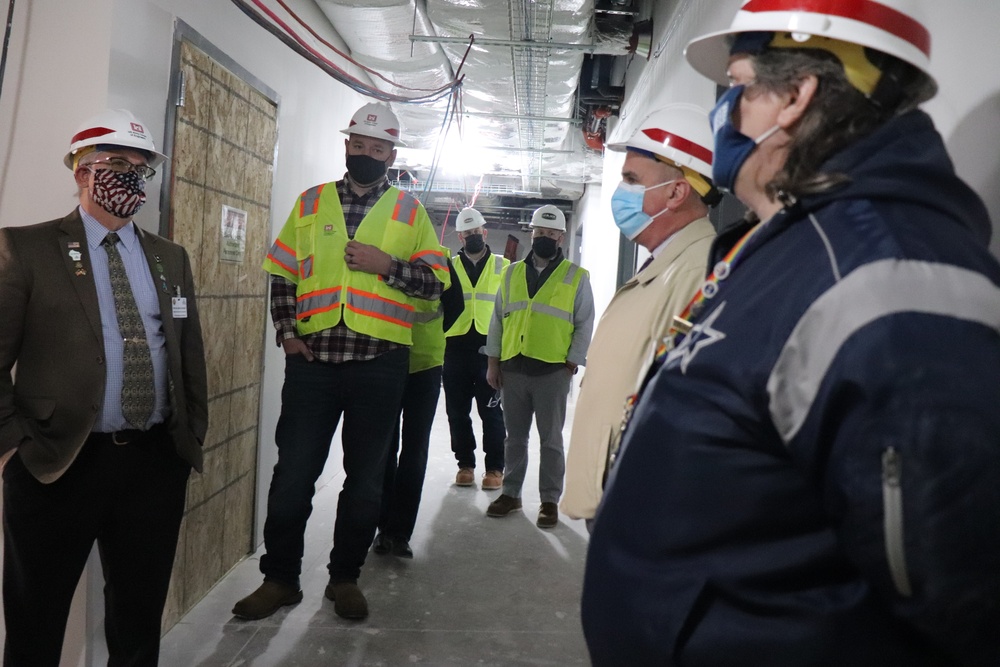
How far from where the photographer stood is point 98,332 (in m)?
1.79

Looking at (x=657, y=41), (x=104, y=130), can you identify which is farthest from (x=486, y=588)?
(x=657, y=41)

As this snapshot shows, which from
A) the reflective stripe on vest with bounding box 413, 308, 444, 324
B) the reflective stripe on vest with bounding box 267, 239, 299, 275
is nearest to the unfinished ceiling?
the reflective stripe on vest with bounding box 413, 308, 444, 324

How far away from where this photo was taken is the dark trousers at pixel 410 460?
11.0 feet

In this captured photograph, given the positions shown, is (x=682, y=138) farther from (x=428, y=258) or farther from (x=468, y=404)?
(x=468, y=404)

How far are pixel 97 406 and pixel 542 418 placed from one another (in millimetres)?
2486

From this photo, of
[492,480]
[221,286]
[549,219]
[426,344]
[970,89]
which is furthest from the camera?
[492,480]

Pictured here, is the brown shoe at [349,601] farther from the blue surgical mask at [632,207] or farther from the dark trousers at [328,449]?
the blue surgical mask at [632,207]

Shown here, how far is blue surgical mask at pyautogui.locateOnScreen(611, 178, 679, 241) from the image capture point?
196 centimetres

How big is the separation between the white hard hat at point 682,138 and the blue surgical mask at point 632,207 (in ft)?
0.26

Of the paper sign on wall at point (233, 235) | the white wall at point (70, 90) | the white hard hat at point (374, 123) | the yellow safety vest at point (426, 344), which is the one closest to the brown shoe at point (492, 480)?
the yellow safety vest at point (426, 344)

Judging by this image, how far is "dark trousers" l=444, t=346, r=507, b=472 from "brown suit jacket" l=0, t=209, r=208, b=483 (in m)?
2.91

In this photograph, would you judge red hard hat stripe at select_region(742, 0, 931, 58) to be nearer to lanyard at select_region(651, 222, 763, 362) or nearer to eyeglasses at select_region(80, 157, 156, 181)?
lanyard at select_region(651, 222, 763, 362)

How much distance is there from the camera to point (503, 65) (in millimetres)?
4957

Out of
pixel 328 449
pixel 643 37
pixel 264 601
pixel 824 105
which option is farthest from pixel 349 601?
pixel 643 37
